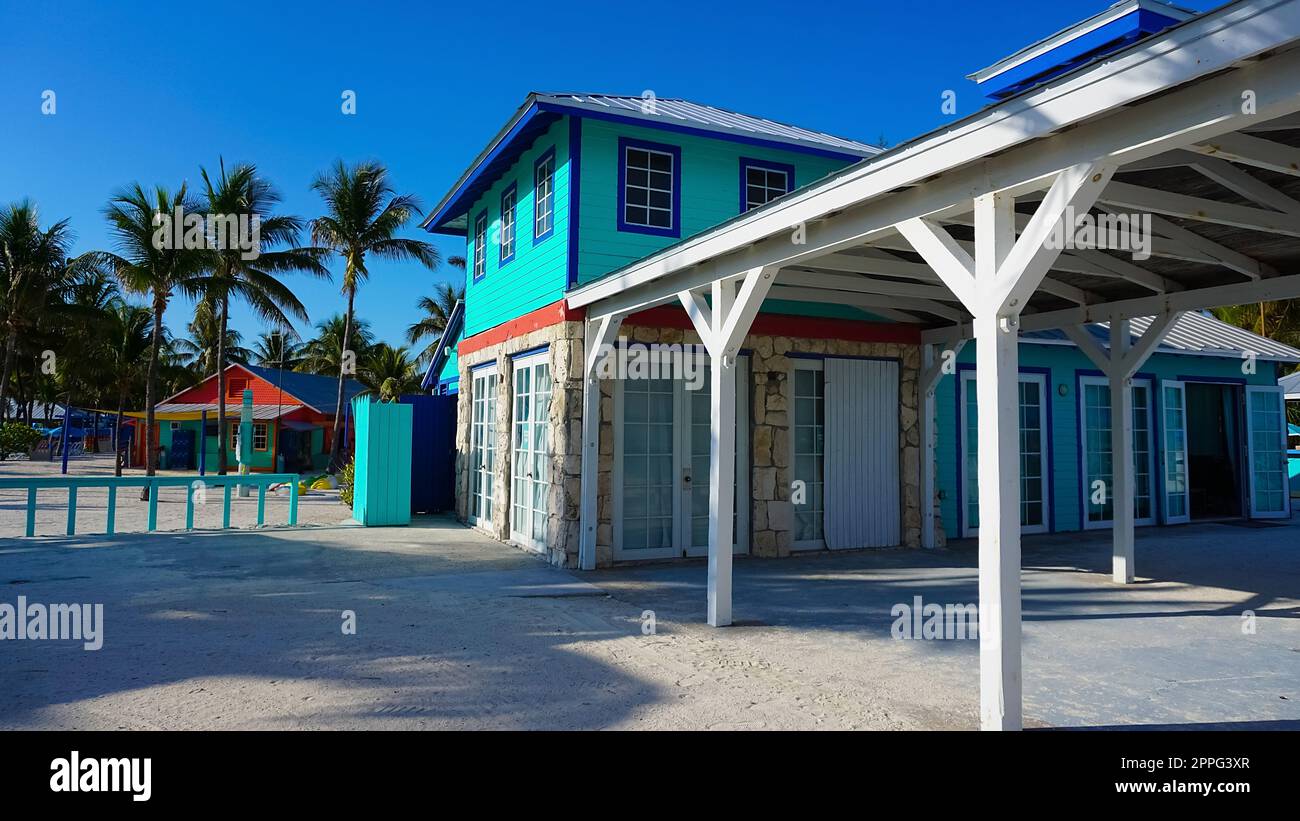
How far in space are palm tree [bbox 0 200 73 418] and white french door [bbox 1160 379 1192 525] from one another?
3174 cm

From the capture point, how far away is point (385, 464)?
12125 mm

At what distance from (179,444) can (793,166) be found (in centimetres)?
3019

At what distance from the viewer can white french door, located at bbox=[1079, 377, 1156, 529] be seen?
12898 millimetres

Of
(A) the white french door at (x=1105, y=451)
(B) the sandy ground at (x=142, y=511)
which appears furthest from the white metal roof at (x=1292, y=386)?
Result: (B) the sandy ground at (x=142, y=511)

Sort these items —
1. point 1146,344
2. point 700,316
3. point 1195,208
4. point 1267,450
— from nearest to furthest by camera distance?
point 1195,208 < point 700,316 < point 1146,344 < point 1267,450

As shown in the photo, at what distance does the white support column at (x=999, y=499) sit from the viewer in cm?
377

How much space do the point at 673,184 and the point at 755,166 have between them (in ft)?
4.22

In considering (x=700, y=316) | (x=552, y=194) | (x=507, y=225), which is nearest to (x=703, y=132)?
(x=552, y=194)

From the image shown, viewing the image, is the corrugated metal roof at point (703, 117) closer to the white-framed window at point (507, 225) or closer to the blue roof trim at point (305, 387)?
the white-framed window at point (507, 225)

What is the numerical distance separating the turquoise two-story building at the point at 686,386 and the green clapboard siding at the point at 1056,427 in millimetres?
34

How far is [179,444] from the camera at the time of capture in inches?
1246

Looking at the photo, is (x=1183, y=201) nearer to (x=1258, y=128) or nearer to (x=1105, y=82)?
(x=1258, y=128)

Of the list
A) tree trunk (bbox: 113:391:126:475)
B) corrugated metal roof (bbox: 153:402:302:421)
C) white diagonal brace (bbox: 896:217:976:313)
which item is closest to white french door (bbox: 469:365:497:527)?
white diagonal brace (bbox: 896:217:976:313)

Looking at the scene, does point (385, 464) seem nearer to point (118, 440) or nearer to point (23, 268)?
point (118, 440)
